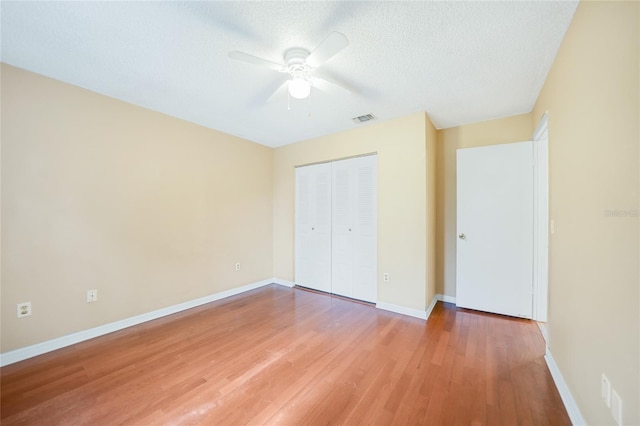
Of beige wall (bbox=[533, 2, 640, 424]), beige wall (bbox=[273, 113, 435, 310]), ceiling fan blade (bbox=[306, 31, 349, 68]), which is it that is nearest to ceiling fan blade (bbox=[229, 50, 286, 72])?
ceiling fan blade (bbox=[306, 31, 349, 68])

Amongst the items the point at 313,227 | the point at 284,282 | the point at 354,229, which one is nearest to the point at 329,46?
the point at 354,229

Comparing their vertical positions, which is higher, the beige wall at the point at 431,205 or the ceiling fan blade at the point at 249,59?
the ceiling fan blade at the point at 249,59

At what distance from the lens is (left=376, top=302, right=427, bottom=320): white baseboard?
2.78 meters

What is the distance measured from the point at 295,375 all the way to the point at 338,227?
213 centimetres

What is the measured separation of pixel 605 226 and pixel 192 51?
264 cm

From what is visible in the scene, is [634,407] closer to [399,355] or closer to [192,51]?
[399,355]

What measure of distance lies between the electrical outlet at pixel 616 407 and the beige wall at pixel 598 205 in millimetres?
33

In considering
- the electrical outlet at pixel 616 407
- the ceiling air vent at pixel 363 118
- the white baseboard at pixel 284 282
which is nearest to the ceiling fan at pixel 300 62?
the ceiling air vent at pixel 363 118

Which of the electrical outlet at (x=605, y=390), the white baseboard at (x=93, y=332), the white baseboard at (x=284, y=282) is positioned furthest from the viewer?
the white baseboard at (x=284, y=282)

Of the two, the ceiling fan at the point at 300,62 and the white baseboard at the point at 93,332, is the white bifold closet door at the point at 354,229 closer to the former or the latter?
the ceiling fan at the point at 300,62

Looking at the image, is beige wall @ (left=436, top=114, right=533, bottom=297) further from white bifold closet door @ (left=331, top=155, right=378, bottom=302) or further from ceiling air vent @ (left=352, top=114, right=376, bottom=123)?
ceiling air vent @ (left=352, top=114, right=376, bottom=123)

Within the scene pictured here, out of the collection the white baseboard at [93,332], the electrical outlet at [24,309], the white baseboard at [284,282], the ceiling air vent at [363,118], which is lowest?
the white baseboard at [284,282]

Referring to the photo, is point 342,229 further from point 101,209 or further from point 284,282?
point 101,209

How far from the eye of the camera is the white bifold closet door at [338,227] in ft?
10.8
